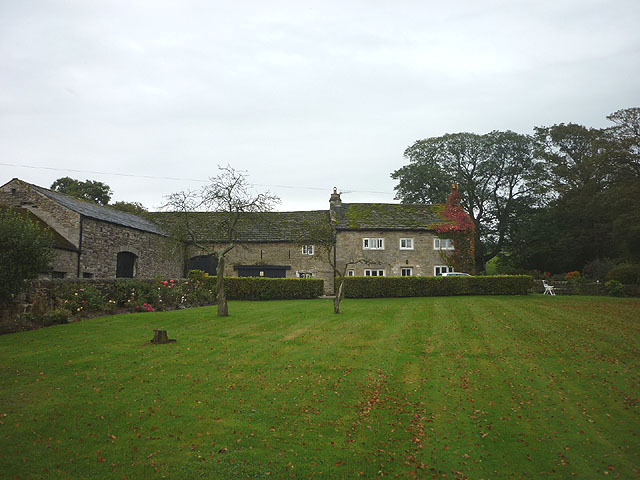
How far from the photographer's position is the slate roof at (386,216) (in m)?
Answer: 39.0

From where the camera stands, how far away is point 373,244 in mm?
38906

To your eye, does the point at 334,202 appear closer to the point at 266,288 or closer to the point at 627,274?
the point at 266,288

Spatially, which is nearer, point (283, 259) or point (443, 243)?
point (283, 259)

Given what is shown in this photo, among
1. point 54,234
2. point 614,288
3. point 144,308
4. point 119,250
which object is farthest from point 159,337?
point 614,288

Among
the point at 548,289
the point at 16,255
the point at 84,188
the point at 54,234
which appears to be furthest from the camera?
the point at 84,188

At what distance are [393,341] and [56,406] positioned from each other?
31.4ft

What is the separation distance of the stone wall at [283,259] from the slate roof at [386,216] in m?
3.89

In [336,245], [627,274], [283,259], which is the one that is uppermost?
[336,245]

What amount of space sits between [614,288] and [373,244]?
17.6 m

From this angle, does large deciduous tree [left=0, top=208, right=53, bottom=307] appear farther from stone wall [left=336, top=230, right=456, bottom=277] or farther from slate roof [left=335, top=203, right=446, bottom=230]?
stone wall [left=336, top=230, right=456, bottom=277]

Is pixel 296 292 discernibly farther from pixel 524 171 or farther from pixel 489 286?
pixel 524 171

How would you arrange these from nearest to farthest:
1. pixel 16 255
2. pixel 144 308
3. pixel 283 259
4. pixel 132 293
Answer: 1. pixel 16 255
2. pixel 144 308
3. pixel 132 293
4. pixel 283 259

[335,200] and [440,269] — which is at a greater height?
[335,200]

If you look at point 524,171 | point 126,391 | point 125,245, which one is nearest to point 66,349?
point 126,391
